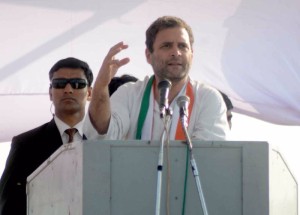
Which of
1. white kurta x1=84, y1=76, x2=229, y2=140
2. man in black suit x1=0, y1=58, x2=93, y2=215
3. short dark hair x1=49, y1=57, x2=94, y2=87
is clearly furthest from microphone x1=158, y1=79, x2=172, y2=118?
short dark hair x1=49, y1=57, x2=94, y2=87

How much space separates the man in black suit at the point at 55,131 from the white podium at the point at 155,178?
196 cm

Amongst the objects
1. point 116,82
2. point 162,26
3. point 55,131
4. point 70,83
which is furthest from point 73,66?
point 162,26

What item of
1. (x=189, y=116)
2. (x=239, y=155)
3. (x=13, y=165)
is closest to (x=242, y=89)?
(x=13, y=165)

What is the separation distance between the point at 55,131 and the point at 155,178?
2.55 m

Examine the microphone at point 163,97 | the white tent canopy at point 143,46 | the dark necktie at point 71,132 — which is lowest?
the microphone at point 163,97

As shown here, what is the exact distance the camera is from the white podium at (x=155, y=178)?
593cm

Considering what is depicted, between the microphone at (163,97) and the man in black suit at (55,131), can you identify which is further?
the man in black suit at (55,131)

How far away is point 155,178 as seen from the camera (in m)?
6.00

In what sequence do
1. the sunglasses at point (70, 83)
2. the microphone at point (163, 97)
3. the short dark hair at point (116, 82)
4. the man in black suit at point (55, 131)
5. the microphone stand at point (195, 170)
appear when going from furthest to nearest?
the sunglasses at point (70, 83) → the short dark hair at point (116, 82) → the man in black suit at point (55, 131) → the microphone at point (163, 97) → the microphone stand at point (195, 170)

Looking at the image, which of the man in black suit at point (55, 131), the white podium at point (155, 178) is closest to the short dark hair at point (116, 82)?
the man in black suit at point (55, 131)

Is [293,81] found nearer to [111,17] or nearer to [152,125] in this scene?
[111,17]

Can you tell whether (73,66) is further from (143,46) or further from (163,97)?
(163,97)

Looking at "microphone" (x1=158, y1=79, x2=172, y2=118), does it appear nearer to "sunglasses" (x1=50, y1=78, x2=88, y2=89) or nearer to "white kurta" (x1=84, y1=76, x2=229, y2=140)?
"white kurta" (x1=84, y1=76, x2=229, y2=140)

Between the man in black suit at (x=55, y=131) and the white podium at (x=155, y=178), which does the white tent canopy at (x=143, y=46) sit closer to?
the man in black suit at (x=55, y=131)
